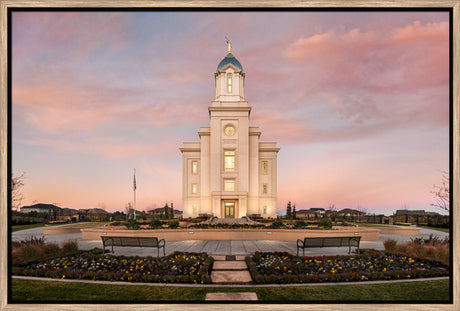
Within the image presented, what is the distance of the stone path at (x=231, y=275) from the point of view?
689 cm

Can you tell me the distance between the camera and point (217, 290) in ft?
24.2

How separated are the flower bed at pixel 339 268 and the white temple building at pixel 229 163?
26.5 metres

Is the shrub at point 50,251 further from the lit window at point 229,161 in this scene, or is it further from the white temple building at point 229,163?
the lit window at point 229,161

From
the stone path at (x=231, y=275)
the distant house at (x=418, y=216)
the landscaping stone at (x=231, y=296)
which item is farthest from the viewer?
the distant house at (x=418, y=216)

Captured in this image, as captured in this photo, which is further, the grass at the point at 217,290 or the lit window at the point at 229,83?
the lit window at the point at 229,83

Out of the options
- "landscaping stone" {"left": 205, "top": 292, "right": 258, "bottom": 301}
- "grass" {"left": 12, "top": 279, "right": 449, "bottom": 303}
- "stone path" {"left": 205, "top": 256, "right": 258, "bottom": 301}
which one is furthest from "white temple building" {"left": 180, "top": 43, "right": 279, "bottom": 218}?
"landscaping stone" {"left": 205, "top": 292, "right": 258, "bottom": 301}

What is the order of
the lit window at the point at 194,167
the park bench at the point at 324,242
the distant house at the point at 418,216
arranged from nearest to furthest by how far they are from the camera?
the park bench at the point at 324,242, the distant house at the point at 418,216, the lit window at the point at 194,167

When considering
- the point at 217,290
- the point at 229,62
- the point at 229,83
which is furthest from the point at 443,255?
the point at 229,62

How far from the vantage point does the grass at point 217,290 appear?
22.6ft

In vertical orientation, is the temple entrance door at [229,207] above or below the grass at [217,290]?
below

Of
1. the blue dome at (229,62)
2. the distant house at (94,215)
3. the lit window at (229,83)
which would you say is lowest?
the distant house at (94,215)

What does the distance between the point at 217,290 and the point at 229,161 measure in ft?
103

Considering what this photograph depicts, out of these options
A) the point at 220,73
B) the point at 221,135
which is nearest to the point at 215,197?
the point at 221,135

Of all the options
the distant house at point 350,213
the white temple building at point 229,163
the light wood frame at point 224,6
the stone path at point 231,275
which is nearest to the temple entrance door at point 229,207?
the white temple building at point 229,163
